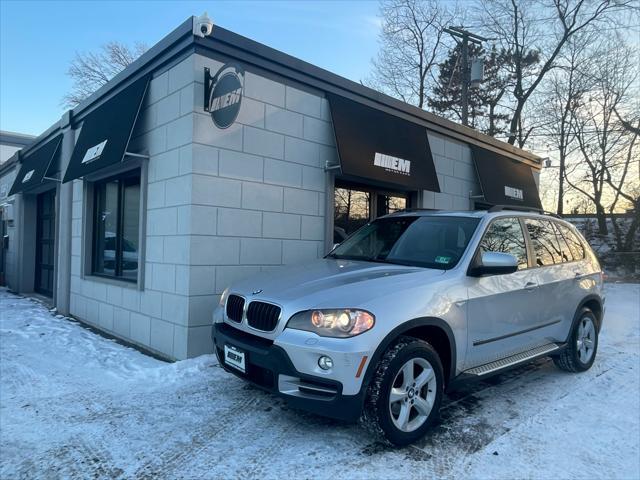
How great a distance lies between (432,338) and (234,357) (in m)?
1.53

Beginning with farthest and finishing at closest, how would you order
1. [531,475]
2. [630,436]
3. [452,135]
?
1. [452,135]
2. [630,436]
3. [531,475]

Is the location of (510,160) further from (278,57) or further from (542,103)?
(542,103)

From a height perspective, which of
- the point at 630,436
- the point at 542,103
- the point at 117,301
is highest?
the point at 542,103

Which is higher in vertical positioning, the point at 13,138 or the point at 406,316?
the point at 13,138

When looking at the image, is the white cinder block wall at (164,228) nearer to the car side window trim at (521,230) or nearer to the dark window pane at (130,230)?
the dark window pane at (130,230)

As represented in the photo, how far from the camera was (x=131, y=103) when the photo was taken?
20.1 feet

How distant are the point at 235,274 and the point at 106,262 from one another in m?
3.15

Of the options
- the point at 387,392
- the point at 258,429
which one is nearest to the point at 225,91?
the point at 258,429

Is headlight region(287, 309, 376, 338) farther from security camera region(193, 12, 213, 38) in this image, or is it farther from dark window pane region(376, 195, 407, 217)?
dark window pane region(376, 195, 407, 217)

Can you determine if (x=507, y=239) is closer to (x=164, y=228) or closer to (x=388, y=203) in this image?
(x=164, y=228)

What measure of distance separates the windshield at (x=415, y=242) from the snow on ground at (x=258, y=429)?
1.33 metres

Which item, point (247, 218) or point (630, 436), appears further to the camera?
point (247, 218)

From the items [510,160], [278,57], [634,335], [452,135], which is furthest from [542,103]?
[278,57]

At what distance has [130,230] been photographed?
682cm
